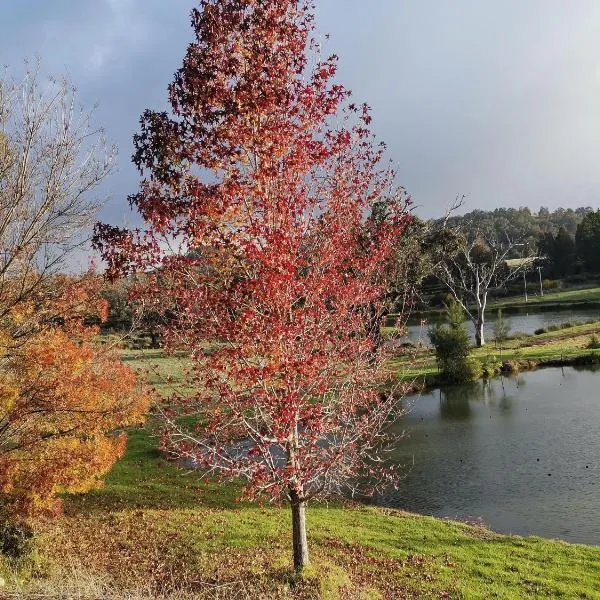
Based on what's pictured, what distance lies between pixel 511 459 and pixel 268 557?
43.9ft

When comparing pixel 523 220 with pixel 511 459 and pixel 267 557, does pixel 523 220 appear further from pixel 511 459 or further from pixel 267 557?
pixel 267 557

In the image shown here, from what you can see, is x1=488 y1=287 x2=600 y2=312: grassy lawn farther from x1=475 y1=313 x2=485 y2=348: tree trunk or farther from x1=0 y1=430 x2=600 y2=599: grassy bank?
x1=0 y1=430 x2=600 y2=599: grassy bank

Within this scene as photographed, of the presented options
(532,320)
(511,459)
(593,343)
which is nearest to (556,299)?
(532,320)

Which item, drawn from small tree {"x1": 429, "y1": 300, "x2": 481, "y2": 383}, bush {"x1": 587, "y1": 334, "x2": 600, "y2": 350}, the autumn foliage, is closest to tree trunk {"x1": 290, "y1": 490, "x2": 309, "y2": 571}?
the autumn foliage

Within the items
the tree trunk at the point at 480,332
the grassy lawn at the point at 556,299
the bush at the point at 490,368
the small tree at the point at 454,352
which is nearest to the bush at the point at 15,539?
the small tree at the point at 454,352

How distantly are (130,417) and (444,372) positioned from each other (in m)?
26.8

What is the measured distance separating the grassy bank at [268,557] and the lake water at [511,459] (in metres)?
2.05

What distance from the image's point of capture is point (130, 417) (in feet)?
55.7

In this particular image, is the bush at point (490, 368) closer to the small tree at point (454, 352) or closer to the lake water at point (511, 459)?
the small tree at point (454, 352)

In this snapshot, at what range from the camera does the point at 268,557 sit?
1307 centimetres

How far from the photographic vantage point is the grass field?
10.9m

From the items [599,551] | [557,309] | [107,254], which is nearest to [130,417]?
[107,254]

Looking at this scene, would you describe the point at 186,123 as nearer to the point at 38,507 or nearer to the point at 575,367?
the point at 38,507

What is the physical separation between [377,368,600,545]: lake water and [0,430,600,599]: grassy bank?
205cm
